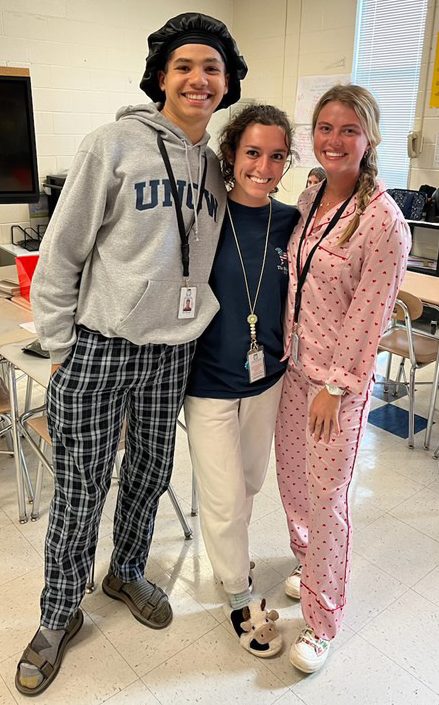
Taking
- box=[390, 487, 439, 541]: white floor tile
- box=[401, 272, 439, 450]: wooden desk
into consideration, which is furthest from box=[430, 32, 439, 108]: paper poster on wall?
box=[390, 487, 439, 541]: white floor tile

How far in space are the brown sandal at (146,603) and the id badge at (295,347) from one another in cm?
89

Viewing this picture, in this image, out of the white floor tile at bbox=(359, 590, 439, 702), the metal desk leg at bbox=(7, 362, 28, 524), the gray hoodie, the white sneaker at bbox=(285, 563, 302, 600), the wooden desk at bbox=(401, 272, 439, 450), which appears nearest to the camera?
the gray hoodie

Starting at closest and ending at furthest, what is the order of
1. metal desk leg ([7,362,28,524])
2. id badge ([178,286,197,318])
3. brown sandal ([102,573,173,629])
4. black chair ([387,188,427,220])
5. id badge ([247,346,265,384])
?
id badge ([178,286,197,318]) < id badge ([247,346,265,384]) < brown sandal ([102,573,173,629]) < metal desk leg ([7,362,28,524]) < black chair ([387,188,427,220])

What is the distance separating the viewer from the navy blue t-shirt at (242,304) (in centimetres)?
147

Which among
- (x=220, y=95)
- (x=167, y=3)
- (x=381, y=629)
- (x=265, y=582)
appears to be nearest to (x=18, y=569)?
(x=265, y=582)

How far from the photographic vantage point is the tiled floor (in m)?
1.57

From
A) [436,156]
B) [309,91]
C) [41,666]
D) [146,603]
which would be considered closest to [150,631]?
[146,603]

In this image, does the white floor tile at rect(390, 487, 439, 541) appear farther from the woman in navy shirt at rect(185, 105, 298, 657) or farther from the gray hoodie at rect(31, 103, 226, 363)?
the gray hoodie at rect(31, 103, 226, 363)

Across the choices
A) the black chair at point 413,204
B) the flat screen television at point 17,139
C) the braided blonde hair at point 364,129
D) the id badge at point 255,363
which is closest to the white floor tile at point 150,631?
the id badge at point 255,363

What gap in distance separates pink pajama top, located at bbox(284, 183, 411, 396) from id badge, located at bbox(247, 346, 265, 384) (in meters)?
0.11

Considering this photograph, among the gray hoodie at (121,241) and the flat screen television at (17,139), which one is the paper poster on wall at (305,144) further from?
the gray hoodie at (121,241)

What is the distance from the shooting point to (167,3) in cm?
469

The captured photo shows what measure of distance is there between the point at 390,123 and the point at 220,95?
11.0 ft

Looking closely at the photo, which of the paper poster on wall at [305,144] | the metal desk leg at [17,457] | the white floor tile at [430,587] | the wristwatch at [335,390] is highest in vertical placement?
the paper poster on wall at [305,144]
